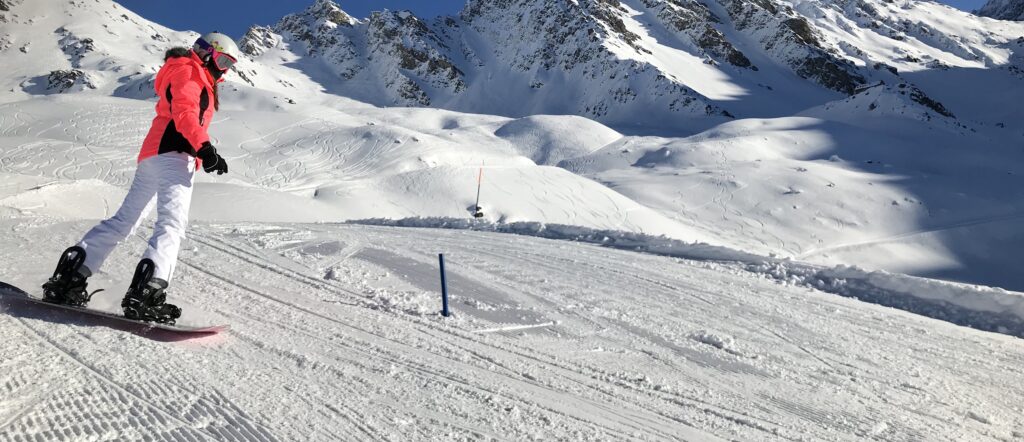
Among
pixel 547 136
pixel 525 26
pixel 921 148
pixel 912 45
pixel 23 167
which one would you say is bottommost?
pixel 23 167

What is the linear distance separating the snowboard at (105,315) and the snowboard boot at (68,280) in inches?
2.4

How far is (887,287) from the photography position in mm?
6676

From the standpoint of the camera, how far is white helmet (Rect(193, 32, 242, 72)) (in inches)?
147

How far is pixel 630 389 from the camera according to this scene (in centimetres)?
331

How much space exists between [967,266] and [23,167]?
40.4m

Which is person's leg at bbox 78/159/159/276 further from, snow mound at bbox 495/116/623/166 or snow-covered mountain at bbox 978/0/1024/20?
snow-covered mountain at bbox 978/0/1024/20

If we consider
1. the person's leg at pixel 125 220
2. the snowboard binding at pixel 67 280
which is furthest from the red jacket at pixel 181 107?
the snowboard binding at pixel 67 280

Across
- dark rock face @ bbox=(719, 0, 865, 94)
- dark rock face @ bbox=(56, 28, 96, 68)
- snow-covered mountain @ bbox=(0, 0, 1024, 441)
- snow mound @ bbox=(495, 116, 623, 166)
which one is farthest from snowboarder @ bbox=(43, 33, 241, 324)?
dark rock face @ bbox=(56, 28, 96, 68)

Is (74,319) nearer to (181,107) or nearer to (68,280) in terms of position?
(68,280)

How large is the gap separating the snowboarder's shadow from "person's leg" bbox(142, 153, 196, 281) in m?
0.33

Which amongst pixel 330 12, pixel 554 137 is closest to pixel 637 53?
pixel 554 137

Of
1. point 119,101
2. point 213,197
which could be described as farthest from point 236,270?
point 119,101

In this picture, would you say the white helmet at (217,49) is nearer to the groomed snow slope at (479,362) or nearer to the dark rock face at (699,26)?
the groomed snow slope at (479,362)

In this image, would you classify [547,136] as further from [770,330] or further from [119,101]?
[770,330]
